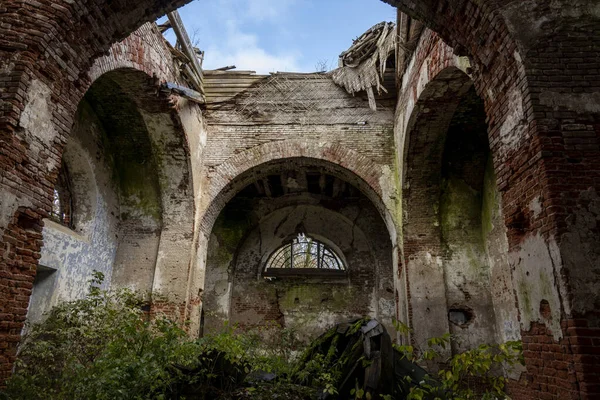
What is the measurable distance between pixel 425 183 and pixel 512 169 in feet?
14.0

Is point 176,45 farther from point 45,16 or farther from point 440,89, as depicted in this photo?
point 440,89

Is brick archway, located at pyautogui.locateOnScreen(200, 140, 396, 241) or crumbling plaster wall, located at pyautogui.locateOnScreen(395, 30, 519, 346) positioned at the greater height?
brick archway, located at pyautogui.locateOnScreen(200, 140, 396, 241)

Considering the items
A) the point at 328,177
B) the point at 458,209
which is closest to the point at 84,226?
the point at 328,177

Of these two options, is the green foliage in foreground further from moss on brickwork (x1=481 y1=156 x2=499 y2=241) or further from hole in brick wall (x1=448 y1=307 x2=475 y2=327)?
moss on brickwork (x1=481 y1=156 x2=499 y2=241)

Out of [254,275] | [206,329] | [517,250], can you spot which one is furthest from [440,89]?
[206,329]

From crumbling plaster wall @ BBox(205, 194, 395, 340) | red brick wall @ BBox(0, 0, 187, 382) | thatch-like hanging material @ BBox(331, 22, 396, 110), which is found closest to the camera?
red brick wall @ BBox(0, 0, 187, 382)

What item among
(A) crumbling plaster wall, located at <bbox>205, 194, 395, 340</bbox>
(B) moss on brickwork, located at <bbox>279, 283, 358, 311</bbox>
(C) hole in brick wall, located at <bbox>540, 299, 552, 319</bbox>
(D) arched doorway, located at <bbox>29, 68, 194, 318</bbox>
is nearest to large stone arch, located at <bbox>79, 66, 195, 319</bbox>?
(D) arched doorway, located at <bbox>29, 68, 194, 318</bbox>

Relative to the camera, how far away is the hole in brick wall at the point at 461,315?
721 cm

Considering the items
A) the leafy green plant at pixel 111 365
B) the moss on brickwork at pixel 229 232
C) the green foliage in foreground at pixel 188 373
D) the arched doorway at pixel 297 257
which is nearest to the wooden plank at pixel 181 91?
the arched doorway at pixel 297 257

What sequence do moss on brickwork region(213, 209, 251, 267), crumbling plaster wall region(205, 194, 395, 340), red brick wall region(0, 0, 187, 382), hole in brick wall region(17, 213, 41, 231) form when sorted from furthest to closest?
moss on brickwork region(213, 209, 251, 267)
crumbling plaster wall region(205, 194, 395, 340)
hole in brick wall region(17, 213, 41, 231)
red brick wall region(0, 0, 187, 382)

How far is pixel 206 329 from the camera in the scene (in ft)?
31.6

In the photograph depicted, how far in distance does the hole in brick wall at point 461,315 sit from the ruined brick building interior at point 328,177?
0.13 ft

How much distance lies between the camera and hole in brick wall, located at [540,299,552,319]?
281 centimetres

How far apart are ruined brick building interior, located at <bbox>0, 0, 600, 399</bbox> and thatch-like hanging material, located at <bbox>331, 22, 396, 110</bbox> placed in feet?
0.15
